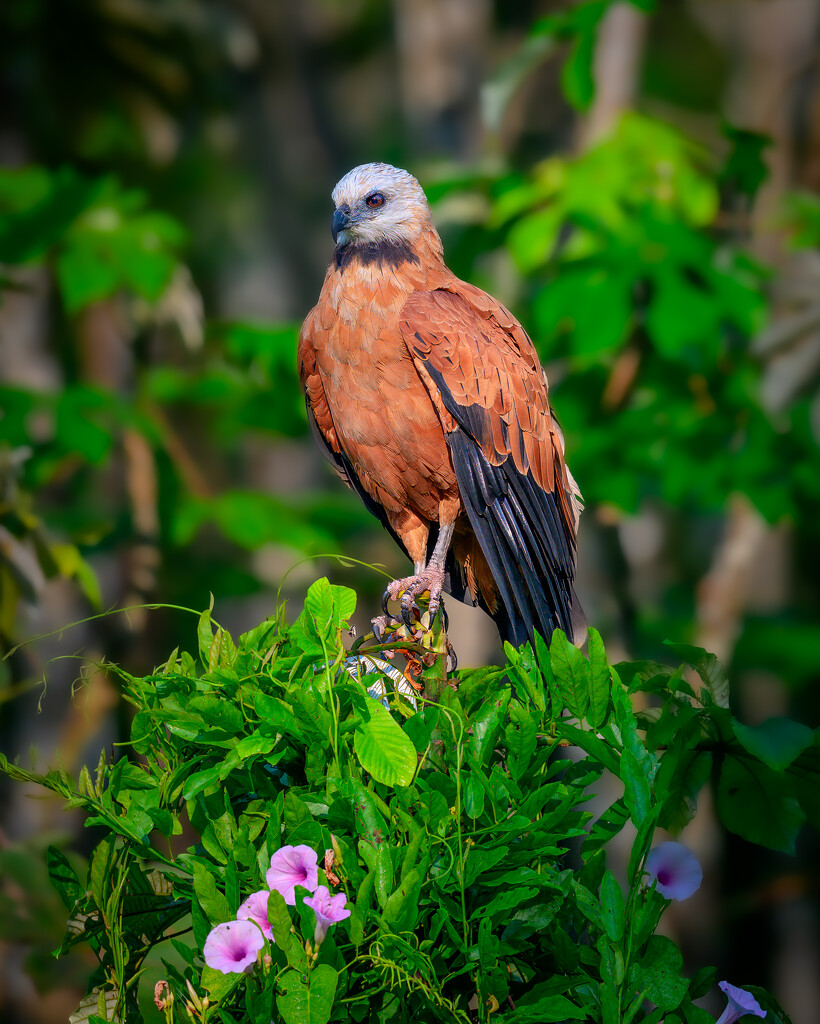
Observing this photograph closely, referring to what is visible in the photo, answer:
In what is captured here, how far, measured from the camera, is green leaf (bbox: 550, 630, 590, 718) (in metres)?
1.20

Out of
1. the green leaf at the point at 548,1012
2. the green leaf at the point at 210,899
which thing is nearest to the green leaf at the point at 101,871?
the green leaf at the point at 210,899

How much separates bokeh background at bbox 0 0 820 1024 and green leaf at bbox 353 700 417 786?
43 cm

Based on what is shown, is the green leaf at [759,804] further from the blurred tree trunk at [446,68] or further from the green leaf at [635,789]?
the blurred tree trunk at [446,68]

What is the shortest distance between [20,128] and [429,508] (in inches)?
144

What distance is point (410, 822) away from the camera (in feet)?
3.67

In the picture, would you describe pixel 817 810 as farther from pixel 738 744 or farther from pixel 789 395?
pixel 789 395

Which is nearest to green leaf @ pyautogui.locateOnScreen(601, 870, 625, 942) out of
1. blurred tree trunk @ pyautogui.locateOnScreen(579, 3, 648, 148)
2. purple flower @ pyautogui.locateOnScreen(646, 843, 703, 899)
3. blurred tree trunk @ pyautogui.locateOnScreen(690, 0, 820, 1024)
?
purple flower @ pyautogui.locateOnScreen(646, 843, 703, 899)

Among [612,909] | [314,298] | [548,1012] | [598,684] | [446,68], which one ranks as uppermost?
[446,68]

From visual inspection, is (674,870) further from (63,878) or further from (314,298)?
(314,298)

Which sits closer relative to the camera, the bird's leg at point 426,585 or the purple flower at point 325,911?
the purple flower at point 325,911

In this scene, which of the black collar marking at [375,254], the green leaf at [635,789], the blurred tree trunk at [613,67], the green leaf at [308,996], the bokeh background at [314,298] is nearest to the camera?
the green leaf at [308,996]

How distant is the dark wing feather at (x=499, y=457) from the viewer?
1.85m

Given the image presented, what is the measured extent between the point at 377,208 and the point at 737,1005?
1.75 metres

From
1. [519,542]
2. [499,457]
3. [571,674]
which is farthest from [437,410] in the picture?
[571,674]
